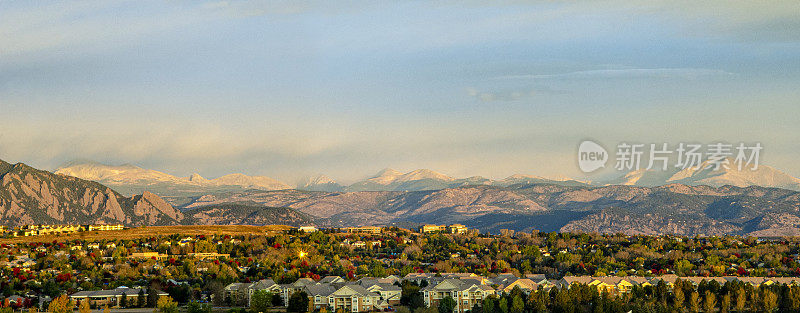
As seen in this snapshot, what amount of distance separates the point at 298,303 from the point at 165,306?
1511cm

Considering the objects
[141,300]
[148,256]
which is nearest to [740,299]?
[141,300]

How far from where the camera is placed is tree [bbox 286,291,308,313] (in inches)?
4641

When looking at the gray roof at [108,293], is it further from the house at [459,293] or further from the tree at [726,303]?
the tree at [726,303]

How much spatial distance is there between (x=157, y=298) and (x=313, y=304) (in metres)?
20.8

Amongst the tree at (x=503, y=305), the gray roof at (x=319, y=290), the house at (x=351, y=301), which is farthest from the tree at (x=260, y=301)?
the tree at (x=503, y=305)

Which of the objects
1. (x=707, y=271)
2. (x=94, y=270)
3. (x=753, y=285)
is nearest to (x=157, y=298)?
(x=94, y=270)

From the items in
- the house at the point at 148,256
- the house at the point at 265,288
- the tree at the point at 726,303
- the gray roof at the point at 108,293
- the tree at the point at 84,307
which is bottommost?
the tree at the point at 726,303

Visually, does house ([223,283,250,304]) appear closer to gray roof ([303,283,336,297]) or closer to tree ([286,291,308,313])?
gray roof ([303,283,336,297])

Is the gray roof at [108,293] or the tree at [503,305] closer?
the tree at [503,305]

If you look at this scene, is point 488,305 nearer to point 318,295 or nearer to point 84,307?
point 318,295

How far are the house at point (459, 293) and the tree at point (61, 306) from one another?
41779 millimetres

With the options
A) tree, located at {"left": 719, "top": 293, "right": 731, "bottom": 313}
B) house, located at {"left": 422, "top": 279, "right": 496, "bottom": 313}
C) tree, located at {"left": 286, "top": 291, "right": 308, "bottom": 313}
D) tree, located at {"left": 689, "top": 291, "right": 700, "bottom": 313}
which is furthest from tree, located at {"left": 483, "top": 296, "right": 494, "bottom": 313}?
tree, located at {"left": 719, "top": 293, "right": 731, "bottom": 313}

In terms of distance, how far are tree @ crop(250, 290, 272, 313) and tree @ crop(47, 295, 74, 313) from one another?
67.1 feet

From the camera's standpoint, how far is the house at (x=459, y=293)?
409 ft
